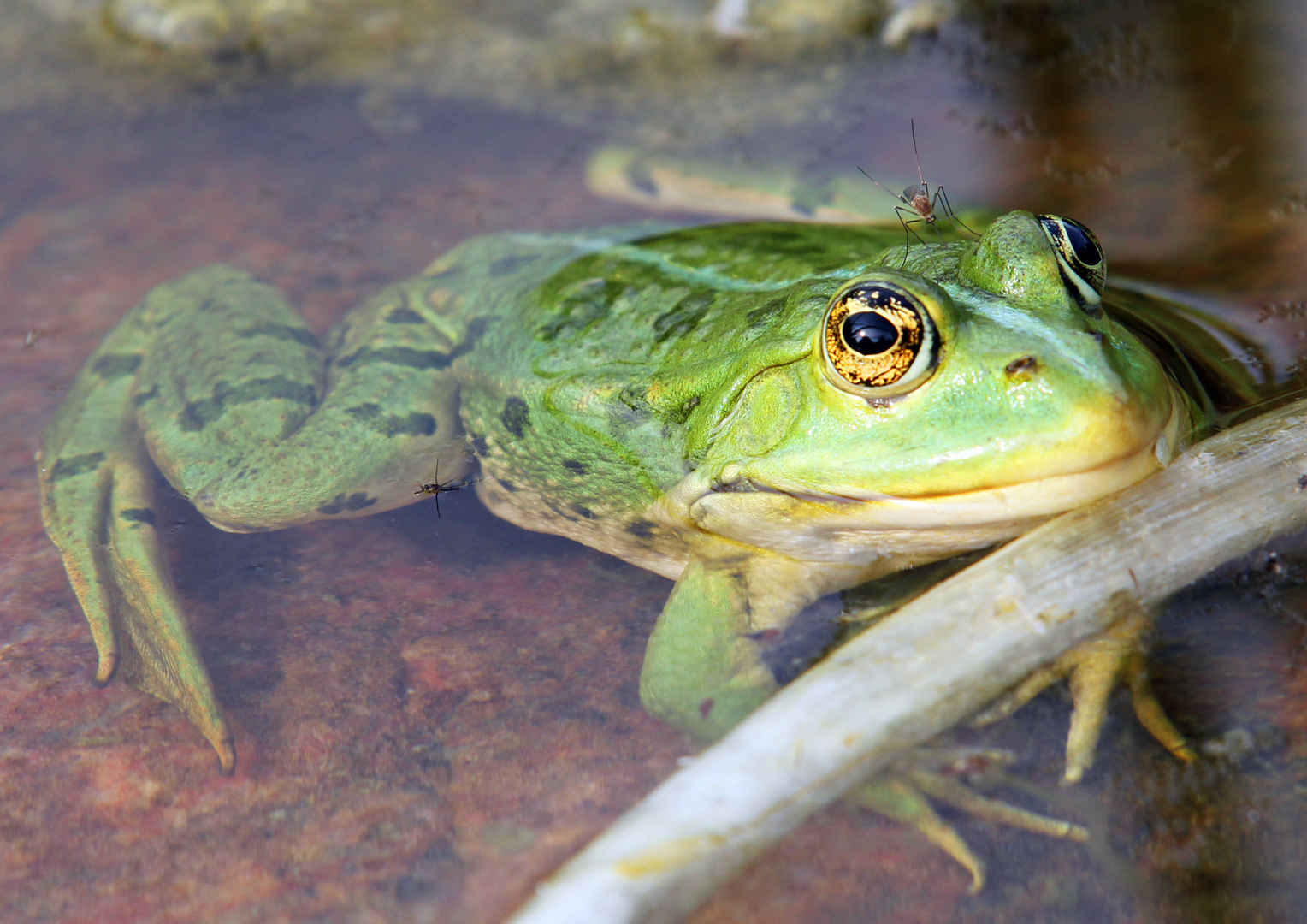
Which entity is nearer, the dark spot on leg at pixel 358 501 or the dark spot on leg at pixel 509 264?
the dark spot on leg at pixel 358 501

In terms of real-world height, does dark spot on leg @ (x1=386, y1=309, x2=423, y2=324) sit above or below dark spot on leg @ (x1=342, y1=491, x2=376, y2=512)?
above

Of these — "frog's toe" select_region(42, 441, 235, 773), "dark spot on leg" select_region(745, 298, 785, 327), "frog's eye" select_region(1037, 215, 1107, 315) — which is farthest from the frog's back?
"frog's toe" select_region(42, 441, 235, 773)

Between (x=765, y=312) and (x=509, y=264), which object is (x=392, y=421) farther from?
(x=765, y=312)

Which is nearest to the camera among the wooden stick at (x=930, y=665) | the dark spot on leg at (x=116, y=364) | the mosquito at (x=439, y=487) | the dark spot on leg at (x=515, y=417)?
the wooden stick at (x=930, y=665)

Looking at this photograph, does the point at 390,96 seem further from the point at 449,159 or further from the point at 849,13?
the point at 849,13

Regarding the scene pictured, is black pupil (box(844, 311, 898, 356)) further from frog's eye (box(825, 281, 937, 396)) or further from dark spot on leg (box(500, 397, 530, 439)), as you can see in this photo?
dark spot on leg (box(500, 397, 530, 439))

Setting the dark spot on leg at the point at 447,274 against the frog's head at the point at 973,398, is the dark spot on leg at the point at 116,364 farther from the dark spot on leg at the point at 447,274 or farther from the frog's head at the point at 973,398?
the frog's head at the point at 973,398

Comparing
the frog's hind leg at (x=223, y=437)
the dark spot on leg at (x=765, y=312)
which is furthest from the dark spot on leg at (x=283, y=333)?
the dark spot on leg at (x=765, y=312)
